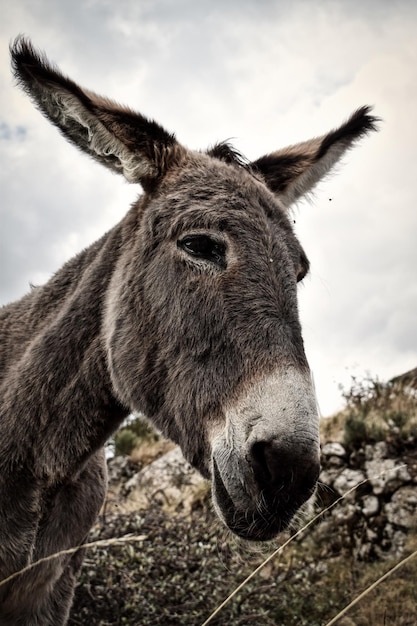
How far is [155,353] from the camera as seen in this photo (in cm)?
274

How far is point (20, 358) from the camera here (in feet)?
10.9

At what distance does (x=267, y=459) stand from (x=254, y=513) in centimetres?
26

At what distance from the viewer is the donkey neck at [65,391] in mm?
2936

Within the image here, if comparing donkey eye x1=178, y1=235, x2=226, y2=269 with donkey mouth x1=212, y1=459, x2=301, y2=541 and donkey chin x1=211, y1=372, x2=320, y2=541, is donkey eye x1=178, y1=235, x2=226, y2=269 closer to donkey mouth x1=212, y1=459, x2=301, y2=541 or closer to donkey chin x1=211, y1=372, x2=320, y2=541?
donkey chin x1=211, y1=372, x2=320, y2=541

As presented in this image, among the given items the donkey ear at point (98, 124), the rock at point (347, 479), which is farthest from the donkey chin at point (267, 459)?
the rock at point (347, 479)

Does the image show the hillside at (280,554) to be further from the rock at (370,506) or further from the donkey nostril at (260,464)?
the donkey nostril at (260,464)

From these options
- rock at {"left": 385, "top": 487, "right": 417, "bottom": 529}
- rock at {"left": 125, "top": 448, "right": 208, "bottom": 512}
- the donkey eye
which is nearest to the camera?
the donkey eye

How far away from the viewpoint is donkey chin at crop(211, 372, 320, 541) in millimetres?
1947

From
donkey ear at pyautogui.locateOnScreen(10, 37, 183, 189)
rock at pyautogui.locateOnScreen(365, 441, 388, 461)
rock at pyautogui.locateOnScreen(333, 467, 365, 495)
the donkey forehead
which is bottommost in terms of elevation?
rock at pyautogui.locateOnScreen(333, 467, 365, 495)

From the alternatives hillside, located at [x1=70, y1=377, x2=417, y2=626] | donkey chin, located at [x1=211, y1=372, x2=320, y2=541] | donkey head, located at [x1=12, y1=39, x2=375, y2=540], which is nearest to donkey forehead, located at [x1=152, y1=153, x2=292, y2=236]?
donkey head, located at [x1=12, y1=39, x2=375, y2=540]

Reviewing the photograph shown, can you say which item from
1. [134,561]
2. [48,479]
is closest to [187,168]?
[48,479]

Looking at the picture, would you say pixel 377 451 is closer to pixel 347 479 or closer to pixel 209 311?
pixel 347 479

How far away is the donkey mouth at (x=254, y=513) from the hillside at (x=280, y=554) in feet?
7.42

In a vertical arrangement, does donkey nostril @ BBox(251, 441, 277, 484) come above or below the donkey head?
below
